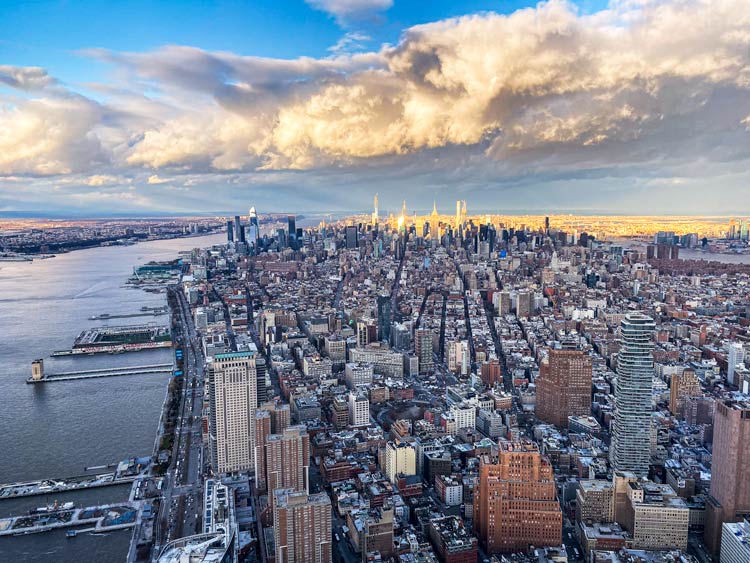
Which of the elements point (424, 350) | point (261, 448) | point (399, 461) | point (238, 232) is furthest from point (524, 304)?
point (238, 232)

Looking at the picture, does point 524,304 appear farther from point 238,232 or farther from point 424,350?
point 238,232

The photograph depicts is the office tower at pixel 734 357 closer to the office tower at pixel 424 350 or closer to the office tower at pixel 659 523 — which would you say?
the office tower at pixel 424 350

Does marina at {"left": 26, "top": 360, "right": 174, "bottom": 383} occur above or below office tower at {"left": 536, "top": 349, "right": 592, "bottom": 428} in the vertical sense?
below

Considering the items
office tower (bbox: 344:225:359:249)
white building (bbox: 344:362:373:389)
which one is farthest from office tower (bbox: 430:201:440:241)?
white building (bbox: 344:362:373:389)

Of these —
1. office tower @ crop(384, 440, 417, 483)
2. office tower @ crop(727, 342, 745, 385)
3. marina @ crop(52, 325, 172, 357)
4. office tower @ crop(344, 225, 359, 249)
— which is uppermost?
office tower @ crop(344, 225, 359, 249)

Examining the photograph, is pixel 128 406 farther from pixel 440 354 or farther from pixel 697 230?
pixel 697 230

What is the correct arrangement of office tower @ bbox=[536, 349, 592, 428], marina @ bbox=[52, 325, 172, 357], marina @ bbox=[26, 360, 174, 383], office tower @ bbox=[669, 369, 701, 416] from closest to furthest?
office tower @ bbox=[536, 349, 592, 428], office tower @ bbox=[669, 369, 701, 416], marina @ bbox=[26, 360, 174, 383], marina @ bbox=[52, 325, 172, 357]

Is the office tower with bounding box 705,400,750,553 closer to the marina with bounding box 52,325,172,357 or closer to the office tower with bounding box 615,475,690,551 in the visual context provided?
the office tower with bounding box 615,475,690,551
